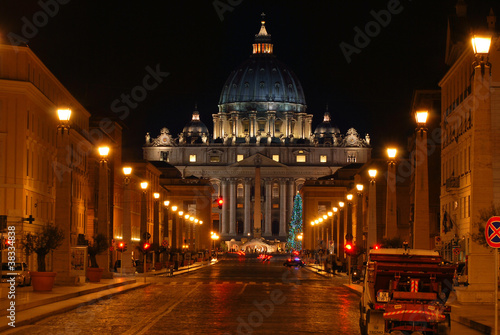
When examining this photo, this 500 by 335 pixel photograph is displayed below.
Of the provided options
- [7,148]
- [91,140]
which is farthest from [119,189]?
[7,148]

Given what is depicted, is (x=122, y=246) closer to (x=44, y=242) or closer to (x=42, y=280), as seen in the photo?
(x=44, y=242)

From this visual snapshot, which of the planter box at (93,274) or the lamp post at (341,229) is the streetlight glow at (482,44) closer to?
the planter box at (93,274)

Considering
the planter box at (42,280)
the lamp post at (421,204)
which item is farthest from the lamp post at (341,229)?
the planter box at (42,280)

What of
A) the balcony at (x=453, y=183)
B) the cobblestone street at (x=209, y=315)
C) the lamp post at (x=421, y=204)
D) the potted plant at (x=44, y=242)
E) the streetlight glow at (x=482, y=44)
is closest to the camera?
the cobblestone street at (x=209, y=315)

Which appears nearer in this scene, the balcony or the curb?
the curb

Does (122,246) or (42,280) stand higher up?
(122,246)

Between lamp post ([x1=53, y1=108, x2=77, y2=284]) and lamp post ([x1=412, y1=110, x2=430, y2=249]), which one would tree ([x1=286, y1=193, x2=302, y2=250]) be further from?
lamp post ([x1=412, y1=110, x2=430, y2=249])

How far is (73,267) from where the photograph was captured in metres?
47.0

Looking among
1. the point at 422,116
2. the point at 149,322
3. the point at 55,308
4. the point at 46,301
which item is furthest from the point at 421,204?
the point at 149,322

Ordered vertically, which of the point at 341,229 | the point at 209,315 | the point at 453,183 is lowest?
the point at 209,315

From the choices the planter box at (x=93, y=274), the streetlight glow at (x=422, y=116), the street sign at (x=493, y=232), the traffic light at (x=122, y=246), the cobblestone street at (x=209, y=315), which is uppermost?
the streetlight glow at (x=422, y=116)

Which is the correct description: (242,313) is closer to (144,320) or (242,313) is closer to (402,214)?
(144,320)

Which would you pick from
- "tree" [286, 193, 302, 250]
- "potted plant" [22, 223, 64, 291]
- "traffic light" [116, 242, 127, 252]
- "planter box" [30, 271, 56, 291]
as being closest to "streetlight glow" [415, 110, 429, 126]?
"planter box" [30, 271, 56, 291]

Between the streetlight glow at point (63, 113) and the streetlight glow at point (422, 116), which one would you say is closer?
the streetlight glow at point (422, 116)
